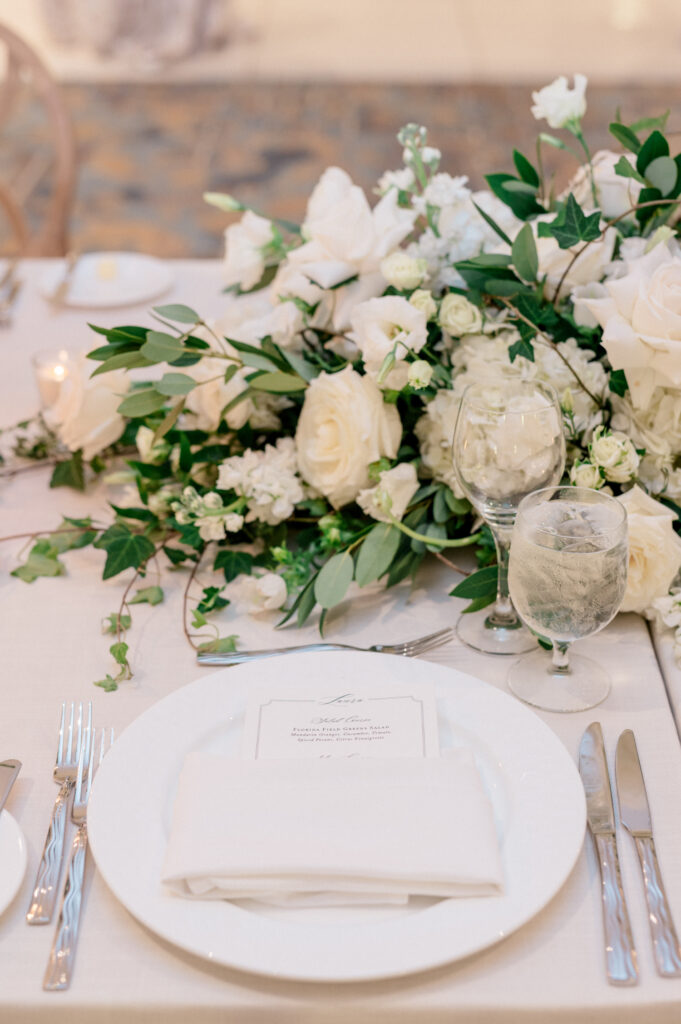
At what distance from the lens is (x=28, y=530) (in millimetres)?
1226

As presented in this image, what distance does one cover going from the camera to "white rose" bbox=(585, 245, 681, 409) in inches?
38.5

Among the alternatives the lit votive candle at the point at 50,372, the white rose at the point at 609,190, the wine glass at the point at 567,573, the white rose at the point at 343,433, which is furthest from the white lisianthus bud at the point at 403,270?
the lit votive candle at the point at 50,372

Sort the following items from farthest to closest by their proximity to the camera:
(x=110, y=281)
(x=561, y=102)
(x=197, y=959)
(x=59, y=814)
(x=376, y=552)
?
(x=110, y=281) → (x=561, y=102) → (x=376, y=552) → (x=59, y=814) → (x=197, y=959)

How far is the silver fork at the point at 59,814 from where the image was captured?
28.3 inches

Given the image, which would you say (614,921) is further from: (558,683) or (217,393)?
(217,393)

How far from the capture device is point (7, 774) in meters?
0.83

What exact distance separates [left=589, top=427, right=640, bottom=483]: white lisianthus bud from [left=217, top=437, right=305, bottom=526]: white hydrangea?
317 millimetres

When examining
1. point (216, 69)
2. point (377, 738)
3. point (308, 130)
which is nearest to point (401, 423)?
point (377, 738)

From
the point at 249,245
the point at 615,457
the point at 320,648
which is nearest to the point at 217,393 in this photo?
the point at 249,245

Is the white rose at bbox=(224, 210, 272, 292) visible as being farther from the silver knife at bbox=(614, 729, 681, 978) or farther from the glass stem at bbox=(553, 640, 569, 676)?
the silver knife at bbox=(614, 729, 681, 978)

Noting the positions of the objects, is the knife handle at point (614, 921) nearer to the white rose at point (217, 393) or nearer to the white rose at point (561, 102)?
the white rose at point (217, 393)

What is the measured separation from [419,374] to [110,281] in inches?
38.0

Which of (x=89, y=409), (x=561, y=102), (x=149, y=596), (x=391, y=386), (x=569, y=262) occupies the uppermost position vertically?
(x=561, y=102)

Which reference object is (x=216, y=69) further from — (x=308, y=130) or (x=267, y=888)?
(x=267, y=888)
